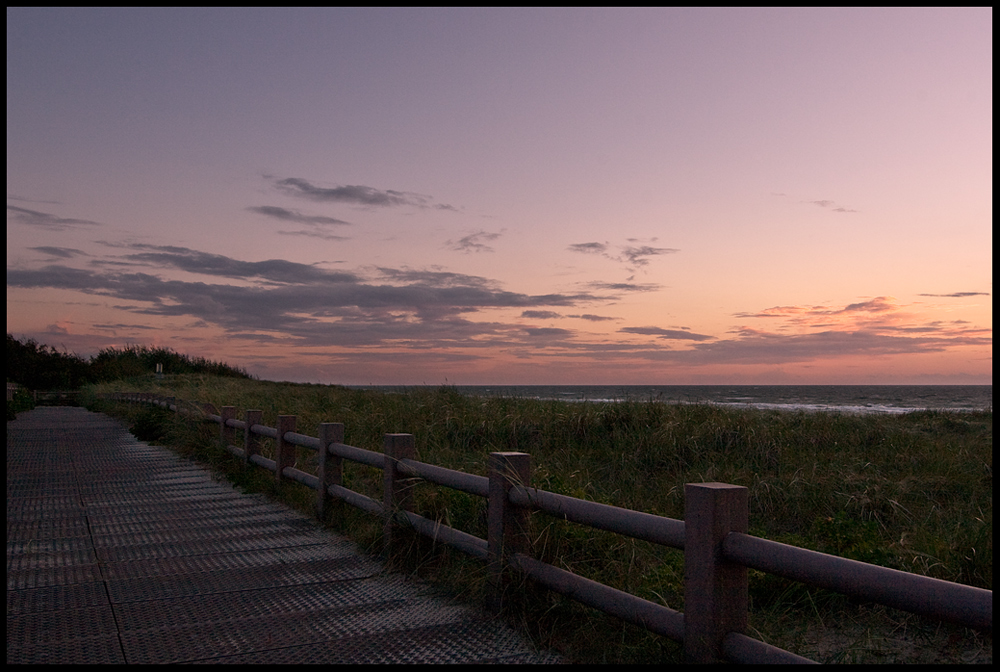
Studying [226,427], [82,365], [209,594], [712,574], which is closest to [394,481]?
[209,594]

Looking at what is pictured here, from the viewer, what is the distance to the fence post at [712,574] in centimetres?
321

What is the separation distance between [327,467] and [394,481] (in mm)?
1695

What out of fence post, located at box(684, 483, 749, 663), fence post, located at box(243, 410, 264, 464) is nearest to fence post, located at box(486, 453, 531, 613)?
fence post, located at box(684, 483, 749, 663)

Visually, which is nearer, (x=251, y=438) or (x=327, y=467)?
(x=327, y=467)

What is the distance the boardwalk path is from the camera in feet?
12.8

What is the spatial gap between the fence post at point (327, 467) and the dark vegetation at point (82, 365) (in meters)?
42.1

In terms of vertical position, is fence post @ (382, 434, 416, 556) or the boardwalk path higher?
fence post @ (382, 434, 416, 556)

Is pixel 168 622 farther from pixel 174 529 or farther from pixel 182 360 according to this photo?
pixel 182 360

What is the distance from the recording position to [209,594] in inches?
195

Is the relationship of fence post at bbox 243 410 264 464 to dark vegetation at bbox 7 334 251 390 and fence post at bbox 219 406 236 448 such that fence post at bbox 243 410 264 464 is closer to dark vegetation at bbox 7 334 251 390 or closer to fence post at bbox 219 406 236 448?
fence post at bbox 219 406 236 448

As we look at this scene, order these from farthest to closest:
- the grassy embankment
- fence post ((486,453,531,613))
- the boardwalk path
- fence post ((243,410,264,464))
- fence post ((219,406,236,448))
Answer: fence post ((219,406,236,448)) < fence post ((243,410,264,464)) < fence post ((486,453,531,613)) < the grassy embankment < the boardwalk path

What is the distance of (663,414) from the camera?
13602 mm

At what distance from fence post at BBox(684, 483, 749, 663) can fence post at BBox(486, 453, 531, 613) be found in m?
1.37

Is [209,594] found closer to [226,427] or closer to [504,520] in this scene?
[504,520]
